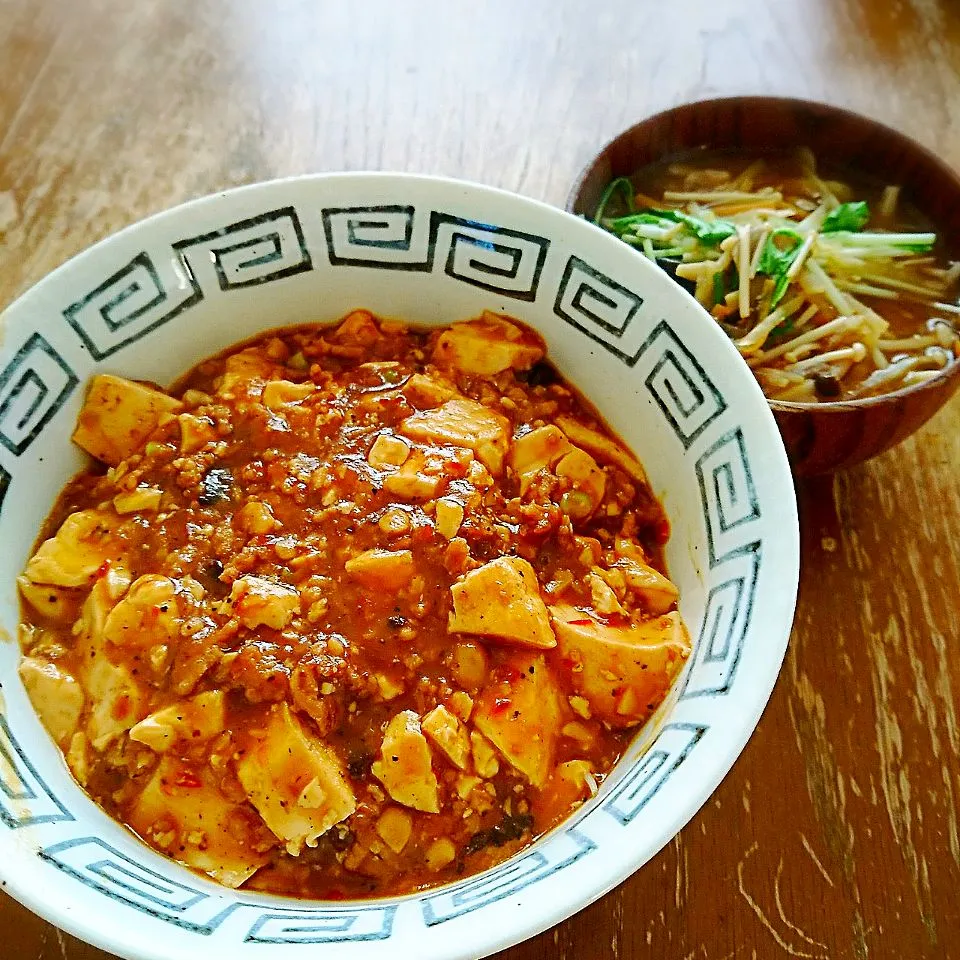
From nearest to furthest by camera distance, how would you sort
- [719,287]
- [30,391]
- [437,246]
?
1. [30,391]
2. [437,246]
3. [719,287]

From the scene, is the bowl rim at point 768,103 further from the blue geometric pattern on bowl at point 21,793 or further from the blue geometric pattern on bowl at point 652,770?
the blue geometric pattern on bowl at point 21,793

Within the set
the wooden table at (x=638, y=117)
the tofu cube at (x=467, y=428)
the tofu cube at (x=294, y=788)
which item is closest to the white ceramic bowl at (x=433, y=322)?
the tofu cube at (x=294, y=788)

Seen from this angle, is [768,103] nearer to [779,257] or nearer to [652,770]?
[779,257]

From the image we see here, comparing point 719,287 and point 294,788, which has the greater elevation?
point 719,287

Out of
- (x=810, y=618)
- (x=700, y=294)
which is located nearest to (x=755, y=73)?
(x=700, y=294)

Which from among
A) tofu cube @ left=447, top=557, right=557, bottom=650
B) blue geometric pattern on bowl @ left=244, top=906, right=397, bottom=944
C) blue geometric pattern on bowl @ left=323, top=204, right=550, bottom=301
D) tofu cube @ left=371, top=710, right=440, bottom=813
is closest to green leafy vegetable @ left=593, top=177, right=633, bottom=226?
blue geometric pattern on bowl @ left=323, top=204, right=550, bottom=301

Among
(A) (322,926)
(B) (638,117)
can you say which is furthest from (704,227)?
(A) (322,926)

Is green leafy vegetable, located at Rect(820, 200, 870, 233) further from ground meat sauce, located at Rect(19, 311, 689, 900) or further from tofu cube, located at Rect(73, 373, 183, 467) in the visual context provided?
tofu cube, located at Rect(73, 373, 183, 467)
